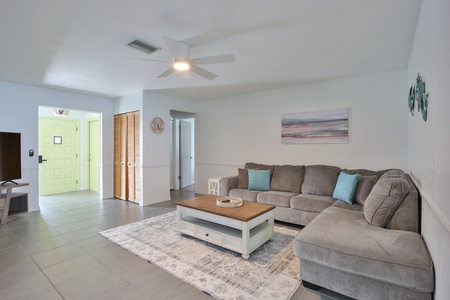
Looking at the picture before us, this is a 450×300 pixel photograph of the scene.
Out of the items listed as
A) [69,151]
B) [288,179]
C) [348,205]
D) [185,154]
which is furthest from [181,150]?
[348,205]

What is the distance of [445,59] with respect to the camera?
126 cm

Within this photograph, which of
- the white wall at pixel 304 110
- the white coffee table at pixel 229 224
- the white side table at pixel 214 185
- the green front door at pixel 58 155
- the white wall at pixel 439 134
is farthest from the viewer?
the green front door at pixel 58 155

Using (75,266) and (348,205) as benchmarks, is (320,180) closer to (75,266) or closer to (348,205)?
(348,205)

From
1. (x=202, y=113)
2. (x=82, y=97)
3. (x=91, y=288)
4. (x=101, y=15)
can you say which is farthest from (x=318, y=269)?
(x=82, y=97)

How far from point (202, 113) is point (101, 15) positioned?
4.00m

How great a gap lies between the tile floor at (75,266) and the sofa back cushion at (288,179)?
6.95ft

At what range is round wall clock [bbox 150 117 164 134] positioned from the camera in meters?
5.05

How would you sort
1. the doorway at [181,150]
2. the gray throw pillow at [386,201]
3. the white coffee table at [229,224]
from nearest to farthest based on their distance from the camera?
the gray throw pillow at [386,201] → the white coffee table at [229,224] → the doorway at [181,150]

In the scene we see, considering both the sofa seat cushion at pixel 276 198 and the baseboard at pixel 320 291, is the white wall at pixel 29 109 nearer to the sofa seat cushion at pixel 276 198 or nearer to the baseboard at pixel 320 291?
the sofa seat cushion at pixel 276 198

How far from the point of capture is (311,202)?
333cm

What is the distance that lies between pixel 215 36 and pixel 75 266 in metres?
2.86

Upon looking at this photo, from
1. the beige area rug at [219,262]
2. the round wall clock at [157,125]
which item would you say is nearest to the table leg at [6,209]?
the beige area rug at [219,262]

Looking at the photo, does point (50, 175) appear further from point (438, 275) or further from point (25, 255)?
point (438, 275)

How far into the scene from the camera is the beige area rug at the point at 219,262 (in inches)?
78.6
